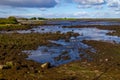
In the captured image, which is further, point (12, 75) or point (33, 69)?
point (33, 69)

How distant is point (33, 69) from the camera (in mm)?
22594

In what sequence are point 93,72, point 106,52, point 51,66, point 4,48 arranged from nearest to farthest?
point 93,72, point 51,66, point 106,52, point 4,48

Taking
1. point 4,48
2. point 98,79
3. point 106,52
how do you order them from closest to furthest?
point 98,79 < point 106,52 < point 4,48

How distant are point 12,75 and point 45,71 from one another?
9.77ft

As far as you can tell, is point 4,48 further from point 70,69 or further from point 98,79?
point 98,79

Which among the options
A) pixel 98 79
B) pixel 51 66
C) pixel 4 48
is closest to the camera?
pixel 98 79

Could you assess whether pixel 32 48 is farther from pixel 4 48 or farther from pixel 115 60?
pixel 115 60

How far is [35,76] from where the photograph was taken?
2033cm

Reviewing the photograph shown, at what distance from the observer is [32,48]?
36500 mm

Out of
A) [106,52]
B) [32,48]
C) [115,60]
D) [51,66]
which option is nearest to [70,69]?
[51,66]

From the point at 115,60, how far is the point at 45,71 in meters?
8.64

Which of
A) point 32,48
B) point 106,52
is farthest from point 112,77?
point 32,48

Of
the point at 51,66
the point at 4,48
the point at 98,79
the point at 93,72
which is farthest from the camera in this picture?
the point at 4,48

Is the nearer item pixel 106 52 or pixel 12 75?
pixel 12 75
